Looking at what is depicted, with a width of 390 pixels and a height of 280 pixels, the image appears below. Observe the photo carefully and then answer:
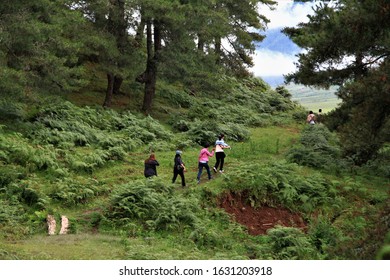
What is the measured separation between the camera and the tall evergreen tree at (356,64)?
53.4 feet

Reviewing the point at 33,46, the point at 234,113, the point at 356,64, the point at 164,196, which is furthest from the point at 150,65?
the point at 164,196

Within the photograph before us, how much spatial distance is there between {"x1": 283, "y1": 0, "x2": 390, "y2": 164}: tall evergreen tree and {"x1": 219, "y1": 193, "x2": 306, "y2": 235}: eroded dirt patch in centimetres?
396

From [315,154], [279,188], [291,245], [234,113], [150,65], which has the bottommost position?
[291,245]

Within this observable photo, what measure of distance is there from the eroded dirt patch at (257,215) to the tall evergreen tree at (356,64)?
3.96 m

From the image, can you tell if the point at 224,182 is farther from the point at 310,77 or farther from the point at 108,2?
the point at 108,2

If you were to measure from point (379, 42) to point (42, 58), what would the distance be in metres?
14.8

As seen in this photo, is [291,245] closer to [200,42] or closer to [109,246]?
[109,246]

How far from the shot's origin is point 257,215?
1662 centimetres

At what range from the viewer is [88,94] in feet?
106

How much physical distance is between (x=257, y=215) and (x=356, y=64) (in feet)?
27.8

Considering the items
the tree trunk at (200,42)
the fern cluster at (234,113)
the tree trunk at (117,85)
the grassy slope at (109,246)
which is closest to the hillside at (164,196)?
the grassy slope at (109,246)

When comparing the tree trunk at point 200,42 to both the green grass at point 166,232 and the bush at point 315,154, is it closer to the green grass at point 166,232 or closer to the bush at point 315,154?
the bush at point 315,154

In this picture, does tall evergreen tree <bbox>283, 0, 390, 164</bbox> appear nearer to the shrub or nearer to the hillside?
the hillside

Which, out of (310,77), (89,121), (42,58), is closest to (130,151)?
(89,121)
